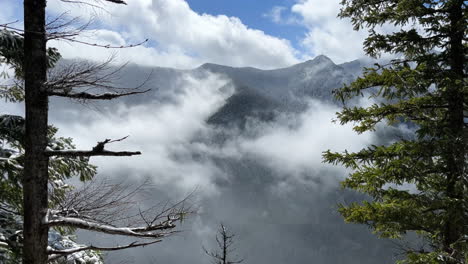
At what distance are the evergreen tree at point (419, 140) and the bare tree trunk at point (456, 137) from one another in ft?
0.05

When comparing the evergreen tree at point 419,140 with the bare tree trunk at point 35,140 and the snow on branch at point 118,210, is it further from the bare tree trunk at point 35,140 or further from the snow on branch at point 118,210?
the bare tree trunk at point 35,140

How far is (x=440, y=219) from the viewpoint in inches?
267

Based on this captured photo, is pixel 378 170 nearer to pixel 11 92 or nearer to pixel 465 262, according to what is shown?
pixel 465 262

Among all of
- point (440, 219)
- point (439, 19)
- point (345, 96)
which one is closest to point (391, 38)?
point (439, 19)

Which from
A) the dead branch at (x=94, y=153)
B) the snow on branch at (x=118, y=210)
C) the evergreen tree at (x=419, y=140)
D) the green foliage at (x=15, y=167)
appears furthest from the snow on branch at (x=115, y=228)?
the evergreen tree at (x=419, y=140)

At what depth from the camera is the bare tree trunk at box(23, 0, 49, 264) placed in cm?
391

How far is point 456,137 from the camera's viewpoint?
255 inches

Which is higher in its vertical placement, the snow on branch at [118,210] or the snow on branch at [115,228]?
the snow on branch at [118,210]

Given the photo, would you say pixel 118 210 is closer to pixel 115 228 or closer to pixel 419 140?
pixel 115 228

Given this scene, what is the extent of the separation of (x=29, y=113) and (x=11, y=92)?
168 inches

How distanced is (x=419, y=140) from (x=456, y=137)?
793 millimetres

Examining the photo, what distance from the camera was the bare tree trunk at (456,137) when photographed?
20.9 ft

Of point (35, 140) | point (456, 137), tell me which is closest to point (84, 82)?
point (35, 140)

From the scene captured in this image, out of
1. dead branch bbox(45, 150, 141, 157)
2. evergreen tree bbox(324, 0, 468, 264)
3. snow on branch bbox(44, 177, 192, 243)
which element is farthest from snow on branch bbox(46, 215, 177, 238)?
evergreen tree bbox(324, 0, 468, 264)
